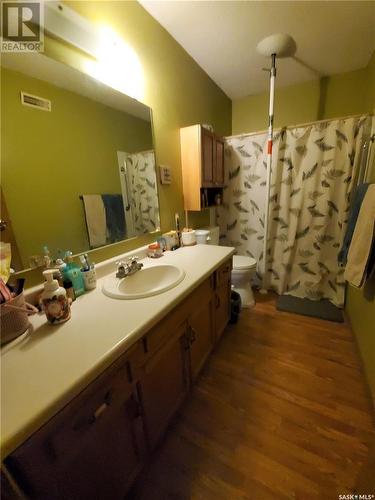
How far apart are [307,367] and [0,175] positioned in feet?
6.45

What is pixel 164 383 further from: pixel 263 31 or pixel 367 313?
pixel 263 31

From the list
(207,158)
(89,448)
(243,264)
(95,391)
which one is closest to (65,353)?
(95,391)

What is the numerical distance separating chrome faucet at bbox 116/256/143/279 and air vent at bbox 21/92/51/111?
769mm

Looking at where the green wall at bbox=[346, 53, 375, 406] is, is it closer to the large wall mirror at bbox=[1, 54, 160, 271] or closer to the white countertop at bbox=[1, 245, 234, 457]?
the white countertop at bbox=[1, 245, 234, 457]

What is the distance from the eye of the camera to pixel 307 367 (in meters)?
1.45

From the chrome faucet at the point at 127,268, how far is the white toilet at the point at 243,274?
91 cm

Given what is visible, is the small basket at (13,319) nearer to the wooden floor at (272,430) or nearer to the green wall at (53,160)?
the green wall at (53,160)

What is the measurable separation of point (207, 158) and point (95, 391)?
71.4 inches

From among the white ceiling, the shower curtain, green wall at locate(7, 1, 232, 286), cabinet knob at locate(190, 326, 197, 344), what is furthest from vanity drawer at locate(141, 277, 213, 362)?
the white ceiling

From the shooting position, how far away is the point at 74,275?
38.3 inches

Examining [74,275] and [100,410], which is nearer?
[100,410]

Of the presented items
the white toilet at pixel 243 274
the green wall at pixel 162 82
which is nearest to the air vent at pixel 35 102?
the green wall at pixel 162 82

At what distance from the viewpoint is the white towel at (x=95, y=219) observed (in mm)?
1112

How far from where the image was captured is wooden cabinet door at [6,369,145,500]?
49cm
